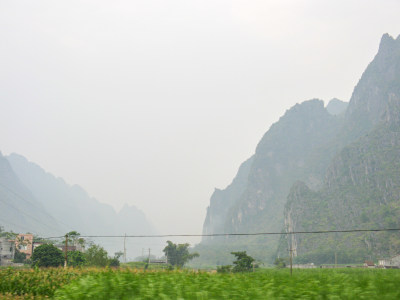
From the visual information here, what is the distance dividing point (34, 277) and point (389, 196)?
185 m

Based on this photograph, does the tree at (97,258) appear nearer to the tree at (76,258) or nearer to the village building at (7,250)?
the tree at (76,258)

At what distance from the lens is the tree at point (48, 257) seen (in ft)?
198

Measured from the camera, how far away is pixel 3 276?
58.8 feet

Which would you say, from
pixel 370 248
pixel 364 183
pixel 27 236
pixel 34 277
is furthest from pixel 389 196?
pixel 34 277

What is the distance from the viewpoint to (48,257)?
60562 millimetres

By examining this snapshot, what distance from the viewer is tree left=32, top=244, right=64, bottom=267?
60500 mm

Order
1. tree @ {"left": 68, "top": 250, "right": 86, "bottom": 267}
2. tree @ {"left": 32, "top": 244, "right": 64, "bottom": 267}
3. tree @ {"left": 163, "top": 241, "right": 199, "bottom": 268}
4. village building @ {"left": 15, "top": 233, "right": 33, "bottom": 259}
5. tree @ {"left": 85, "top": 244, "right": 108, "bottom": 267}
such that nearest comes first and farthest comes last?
tree @ {"left": 32, "top": 244, "right": 64, "bottom": 267} → tree @ {"left": 68, "top": 250, "right": 86, "bottom": 267} → tree @ {"left": 85, "top": 244, "right": 108, "bottom": 267} → village building @ {"left": 15, "top": 233, "right": 33, "bottom": 259} → tree @ {"left": 163, "top": 241, "right": 199, "bottom": 268}

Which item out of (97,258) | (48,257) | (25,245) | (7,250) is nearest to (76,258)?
(97,258)

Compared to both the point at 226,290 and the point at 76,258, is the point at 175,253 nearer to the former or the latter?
the point at 76,258

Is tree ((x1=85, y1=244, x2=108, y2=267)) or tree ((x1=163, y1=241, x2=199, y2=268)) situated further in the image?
tree ((x1=163, y1=241, x2=199, y2=268))

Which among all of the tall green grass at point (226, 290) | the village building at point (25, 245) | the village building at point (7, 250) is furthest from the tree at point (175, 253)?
the tall green grass at point (226, 290)

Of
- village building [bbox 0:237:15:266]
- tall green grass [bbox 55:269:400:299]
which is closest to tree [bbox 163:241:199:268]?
village building [bbox 0:237:15:266]

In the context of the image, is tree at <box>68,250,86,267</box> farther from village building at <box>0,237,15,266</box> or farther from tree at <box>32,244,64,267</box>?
village building at <box>0,237,15,266</box>

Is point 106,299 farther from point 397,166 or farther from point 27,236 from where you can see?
point 397,166
